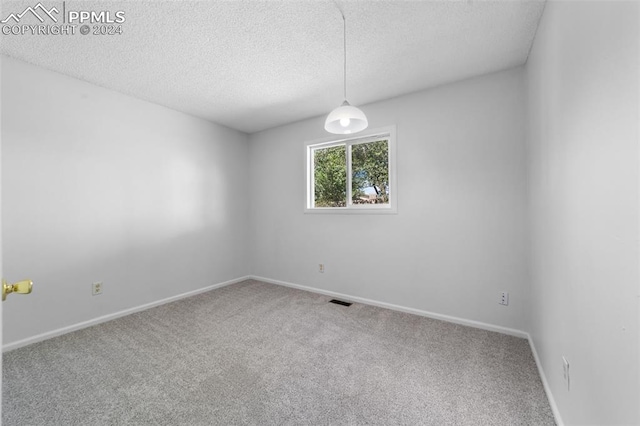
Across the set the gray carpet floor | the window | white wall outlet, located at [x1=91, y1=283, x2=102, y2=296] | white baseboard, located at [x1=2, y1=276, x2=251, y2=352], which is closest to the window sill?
the window

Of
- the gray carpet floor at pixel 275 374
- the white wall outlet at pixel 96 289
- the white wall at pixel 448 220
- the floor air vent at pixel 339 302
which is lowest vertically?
the gray carpet floor at pixel 275 374

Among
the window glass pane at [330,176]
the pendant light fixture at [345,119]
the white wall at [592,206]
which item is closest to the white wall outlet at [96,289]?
the window glass pane at [330,176]

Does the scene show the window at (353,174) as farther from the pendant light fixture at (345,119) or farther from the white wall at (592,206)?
the white wall at (592,206)

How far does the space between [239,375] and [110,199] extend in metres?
2.33

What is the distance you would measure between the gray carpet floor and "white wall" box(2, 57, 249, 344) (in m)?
0.43

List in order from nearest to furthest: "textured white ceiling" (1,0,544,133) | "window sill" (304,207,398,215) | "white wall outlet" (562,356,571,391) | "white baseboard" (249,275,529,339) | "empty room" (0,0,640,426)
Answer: "empty room" (0,0,640,426) < "white wall outlet" (562,356,571,391) < "textured white ceiling" (1,0,544,133) < "white baseboard" (249,275,529,339) < "window sill" (304,207,398,215)

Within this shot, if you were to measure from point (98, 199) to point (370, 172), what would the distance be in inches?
119

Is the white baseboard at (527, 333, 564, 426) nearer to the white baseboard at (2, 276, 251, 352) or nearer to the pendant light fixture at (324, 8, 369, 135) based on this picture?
the pendant light fixture at (324, 8, 369, 135)

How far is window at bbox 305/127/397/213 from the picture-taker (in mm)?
3352

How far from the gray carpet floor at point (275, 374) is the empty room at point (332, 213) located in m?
0.02

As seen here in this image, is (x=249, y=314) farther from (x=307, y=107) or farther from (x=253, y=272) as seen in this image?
(x=307, y=107)

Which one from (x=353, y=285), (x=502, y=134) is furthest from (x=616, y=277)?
(x=353, y=285)

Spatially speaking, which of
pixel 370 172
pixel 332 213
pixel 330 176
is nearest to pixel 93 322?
pixel 332 213

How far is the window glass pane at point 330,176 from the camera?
12.4 ft
